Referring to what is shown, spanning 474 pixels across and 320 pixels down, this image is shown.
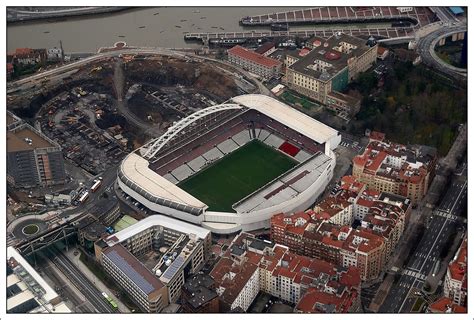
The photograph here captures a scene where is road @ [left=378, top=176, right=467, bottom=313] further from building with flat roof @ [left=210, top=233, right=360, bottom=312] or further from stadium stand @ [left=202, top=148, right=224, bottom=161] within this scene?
stadium stand @ [left=202, top=148, right=224, bottom=161]

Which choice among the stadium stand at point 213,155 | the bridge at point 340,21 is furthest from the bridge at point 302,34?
the stadium stand at point 213,155

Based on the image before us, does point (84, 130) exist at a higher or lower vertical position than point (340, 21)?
lower

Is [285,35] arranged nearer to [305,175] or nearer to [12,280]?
[305,175]

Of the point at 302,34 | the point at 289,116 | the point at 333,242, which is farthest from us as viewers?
the point at 302,34

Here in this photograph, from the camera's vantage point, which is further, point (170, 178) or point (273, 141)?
point (273, 141)

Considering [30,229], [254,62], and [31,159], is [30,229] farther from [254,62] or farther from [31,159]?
[254,62]

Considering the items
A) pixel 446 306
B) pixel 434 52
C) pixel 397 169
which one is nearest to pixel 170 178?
pixel 397 169
